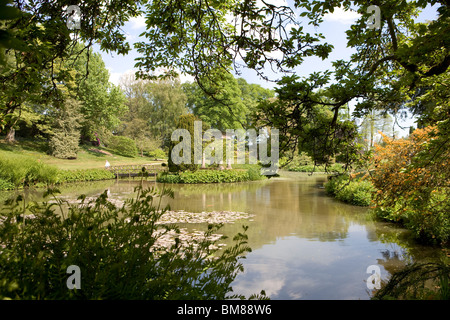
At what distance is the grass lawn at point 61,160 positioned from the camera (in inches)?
969

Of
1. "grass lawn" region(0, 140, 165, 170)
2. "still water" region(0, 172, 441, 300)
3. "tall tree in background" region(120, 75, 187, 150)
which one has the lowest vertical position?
"still water" region(0, 172, 441, 300)

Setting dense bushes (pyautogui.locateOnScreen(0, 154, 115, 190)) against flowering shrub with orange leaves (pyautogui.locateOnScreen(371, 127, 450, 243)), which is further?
dense bushes (pyautogui.locateOnScreen(0, 154, 115, 190))

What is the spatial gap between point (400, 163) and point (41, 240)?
294 inches

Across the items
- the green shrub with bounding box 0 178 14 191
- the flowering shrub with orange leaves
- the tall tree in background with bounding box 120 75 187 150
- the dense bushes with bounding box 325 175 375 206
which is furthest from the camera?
the tall tree in background with bounding box 120 75 187 150

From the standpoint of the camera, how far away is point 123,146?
3216 cm

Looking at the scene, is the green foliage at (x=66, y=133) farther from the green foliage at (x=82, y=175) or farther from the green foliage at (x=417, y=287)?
the green foliage at (x=417, y=287)

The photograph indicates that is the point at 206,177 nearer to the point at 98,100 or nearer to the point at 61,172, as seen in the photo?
the point at 61,172

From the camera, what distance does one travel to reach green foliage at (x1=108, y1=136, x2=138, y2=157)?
31625 millimetres

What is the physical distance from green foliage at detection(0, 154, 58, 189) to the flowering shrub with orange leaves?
16273mm

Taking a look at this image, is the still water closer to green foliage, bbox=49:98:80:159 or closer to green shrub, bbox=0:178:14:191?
green shrub, bbox=0:178:14:191

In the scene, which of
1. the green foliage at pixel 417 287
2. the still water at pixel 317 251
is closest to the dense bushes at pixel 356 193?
the still water at pixel 317 251

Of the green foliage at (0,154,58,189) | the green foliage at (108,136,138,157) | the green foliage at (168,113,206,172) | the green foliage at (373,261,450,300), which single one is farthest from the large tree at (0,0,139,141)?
the green foliage at (108,136,138,157)

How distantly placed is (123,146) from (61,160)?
7.13 metres
